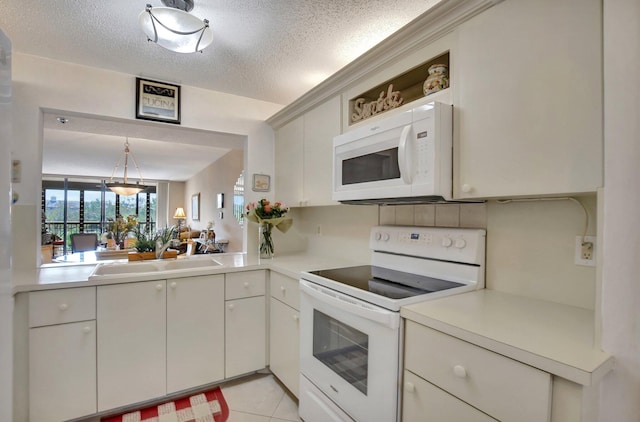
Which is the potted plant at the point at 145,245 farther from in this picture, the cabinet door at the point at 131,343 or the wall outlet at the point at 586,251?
the wall outlet at the point at 586,251

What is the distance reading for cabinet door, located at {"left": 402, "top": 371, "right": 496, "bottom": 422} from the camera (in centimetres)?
93

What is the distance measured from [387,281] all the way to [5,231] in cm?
147

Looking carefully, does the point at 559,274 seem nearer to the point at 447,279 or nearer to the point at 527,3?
the point at 447,279

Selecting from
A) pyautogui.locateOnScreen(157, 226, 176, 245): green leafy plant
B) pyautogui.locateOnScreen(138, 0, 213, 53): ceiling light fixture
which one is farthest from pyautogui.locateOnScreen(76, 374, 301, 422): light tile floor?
pyautogui.locateOnScreen(138, 0, 213, 53): ceiling light fixture

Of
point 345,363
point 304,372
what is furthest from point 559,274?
point 304,372

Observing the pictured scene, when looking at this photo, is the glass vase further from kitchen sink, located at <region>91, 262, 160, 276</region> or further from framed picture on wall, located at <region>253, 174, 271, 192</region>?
kitchen sink, located at <region>91, 262, 160, 276</region>

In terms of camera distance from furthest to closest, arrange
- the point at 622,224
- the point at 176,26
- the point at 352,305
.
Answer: the point at 176,26
the point at 352,305
the point at 622,224

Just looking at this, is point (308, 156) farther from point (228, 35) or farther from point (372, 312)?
point (372, 312)

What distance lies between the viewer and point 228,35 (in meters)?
1.73

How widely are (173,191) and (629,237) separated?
9925 mm

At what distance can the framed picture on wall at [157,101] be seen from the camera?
7.36 ft

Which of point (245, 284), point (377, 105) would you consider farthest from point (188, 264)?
point (377, 105)

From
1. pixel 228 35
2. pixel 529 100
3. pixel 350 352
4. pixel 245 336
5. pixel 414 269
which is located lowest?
pixel 245 336

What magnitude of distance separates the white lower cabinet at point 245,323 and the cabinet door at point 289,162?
689 millimetres
